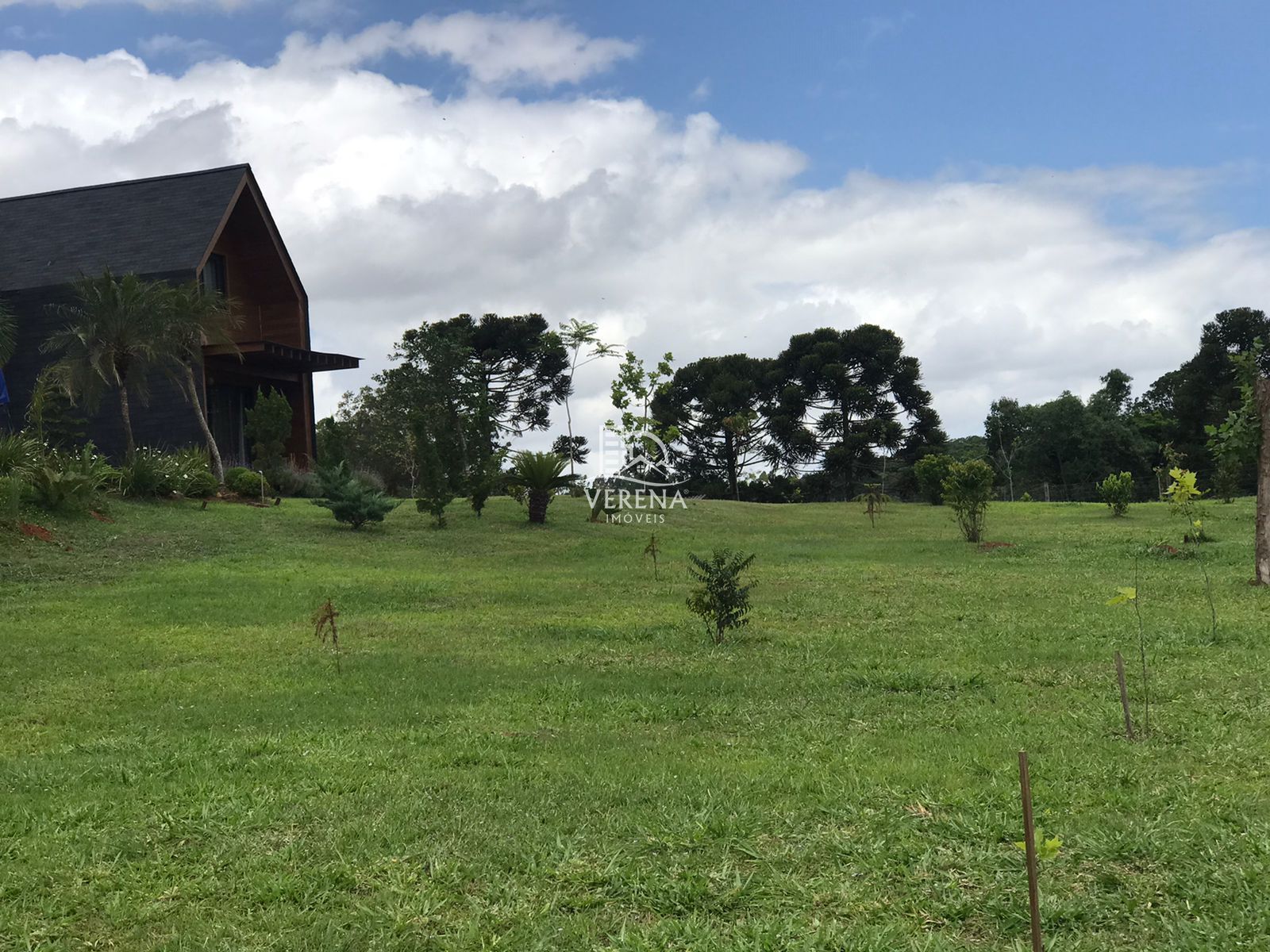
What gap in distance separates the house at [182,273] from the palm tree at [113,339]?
2086 millimetres

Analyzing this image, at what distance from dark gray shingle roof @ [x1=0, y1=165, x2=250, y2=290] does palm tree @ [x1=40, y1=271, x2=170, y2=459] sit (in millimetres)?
3965

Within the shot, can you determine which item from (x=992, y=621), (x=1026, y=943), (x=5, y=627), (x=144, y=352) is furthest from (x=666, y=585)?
(x=144, y=352)

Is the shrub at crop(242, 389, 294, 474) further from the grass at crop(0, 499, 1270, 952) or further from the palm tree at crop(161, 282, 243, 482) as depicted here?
the grass at crop(0, 499, 1270, 952)

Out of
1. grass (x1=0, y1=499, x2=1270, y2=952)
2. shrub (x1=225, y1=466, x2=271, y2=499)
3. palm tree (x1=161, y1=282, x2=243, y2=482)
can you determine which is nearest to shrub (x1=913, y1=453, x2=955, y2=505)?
grass (x1=0, y1=499, x2=1270, y2=952)

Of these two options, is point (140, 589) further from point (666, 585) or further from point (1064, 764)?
point (1064, 764)

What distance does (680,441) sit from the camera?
4356cm

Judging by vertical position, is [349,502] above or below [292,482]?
below

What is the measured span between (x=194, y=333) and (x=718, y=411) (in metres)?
24.0

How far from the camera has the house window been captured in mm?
26703

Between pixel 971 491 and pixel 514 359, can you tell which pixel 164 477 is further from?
pixel 514 359

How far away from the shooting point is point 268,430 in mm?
24578

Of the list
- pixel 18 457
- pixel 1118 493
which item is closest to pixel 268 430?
pixel 18 457

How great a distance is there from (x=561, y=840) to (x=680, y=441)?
129 feet

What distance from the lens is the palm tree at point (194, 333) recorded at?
2059cm
